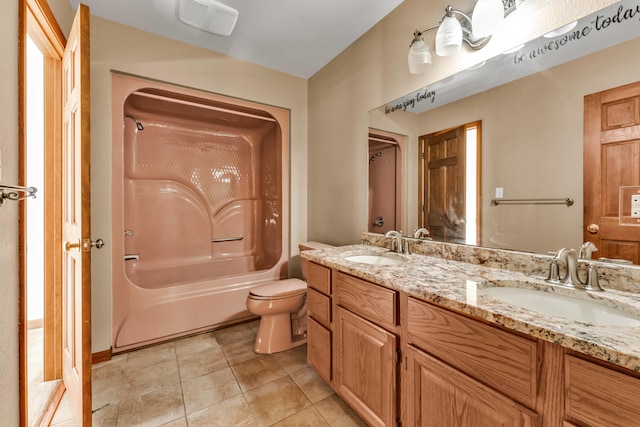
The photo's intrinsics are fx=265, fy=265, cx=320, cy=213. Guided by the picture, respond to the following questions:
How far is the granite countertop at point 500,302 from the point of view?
566 millimetres

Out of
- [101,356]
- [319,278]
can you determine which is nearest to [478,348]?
[319,278]

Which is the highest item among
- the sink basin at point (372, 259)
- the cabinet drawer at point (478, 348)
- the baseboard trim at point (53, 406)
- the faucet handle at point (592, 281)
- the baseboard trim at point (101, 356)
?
the faucet handle at point (592, 281)

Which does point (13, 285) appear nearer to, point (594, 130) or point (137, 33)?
point (137, 33)

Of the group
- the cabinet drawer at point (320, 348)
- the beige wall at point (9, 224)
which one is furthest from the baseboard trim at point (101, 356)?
the cabinet drawer at point (320, 348)

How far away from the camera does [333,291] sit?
141 cm

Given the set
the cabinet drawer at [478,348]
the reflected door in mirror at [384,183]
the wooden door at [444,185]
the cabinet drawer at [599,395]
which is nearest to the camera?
the cabinet drawer at [599,395]

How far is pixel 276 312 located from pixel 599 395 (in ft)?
5.60

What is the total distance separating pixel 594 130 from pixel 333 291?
126 centimetres

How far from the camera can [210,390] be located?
62.1 inches

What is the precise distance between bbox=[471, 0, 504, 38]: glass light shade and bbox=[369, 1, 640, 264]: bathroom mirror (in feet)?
0.43

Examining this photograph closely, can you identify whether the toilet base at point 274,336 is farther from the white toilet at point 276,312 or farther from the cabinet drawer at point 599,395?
the cabinet drawer at point 599,395

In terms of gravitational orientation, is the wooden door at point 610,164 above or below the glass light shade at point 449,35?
below

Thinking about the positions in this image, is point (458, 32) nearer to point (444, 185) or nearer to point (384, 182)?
point (444, 185)

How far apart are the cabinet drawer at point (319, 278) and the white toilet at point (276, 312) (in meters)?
0.32
